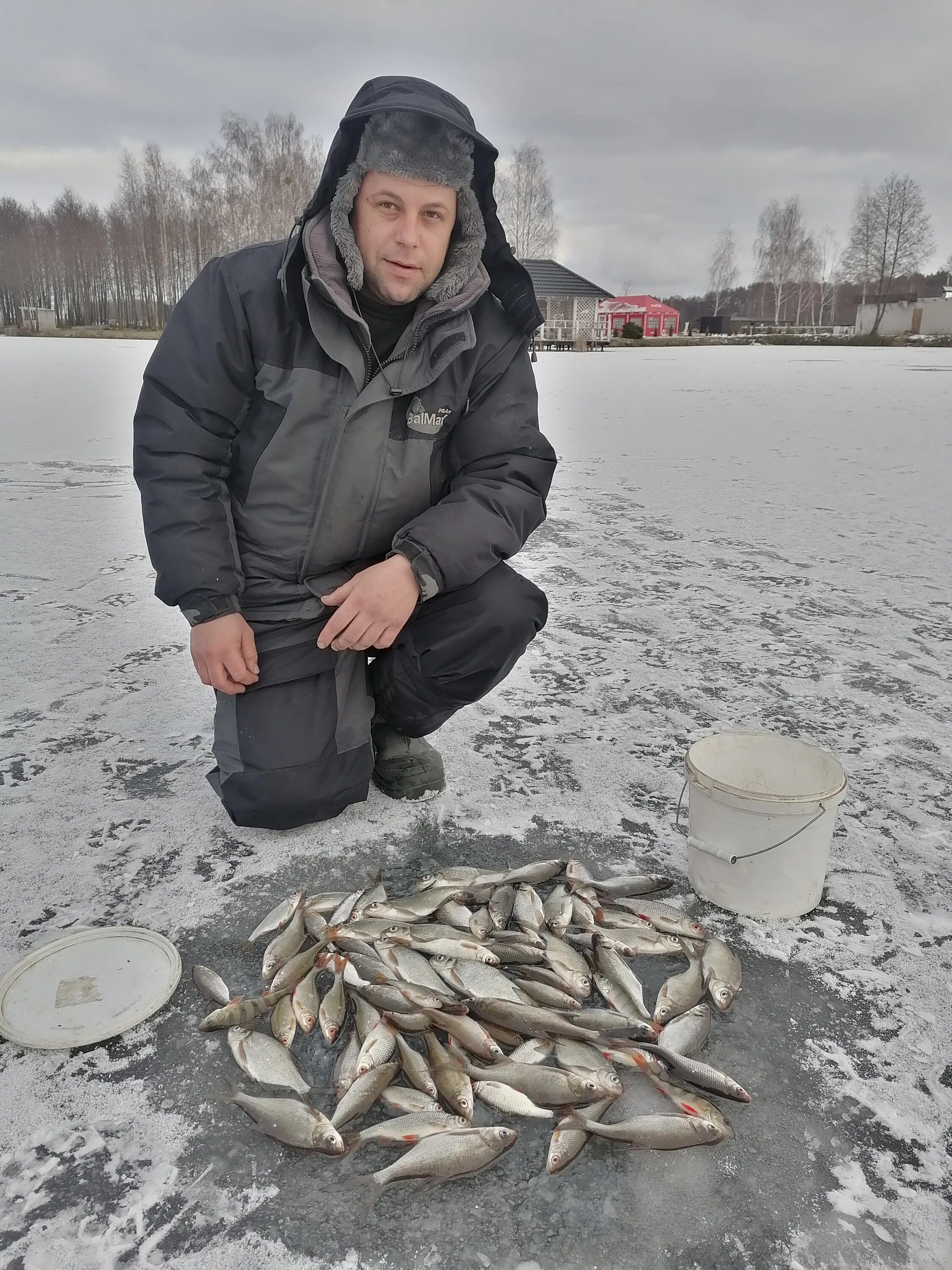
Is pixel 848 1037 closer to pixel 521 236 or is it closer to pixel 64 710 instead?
pixel 64 710

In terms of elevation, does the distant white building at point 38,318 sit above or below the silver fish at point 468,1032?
above

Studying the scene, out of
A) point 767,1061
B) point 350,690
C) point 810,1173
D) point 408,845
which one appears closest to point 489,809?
point 408,845

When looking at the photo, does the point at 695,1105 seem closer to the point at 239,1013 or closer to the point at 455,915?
the point at 455,915

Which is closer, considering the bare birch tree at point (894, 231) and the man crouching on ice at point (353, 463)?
the man crouching on ice at point (353, 463)

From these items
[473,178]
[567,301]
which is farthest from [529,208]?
[473,178]

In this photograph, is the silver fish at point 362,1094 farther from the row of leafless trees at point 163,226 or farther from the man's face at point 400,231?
the row of leafless trees at point 163,226

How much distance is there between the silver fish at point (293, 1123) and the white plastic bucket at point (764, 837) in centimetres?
99

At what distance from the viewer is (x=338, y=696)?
2.37 m

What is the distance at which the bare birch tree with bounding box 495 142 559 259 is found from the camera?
146 feet

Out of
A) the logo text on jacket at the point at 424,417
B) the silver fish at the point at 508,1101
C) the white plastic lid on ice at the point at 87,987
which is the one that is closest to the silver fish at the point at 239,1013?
the white plastic lid on ice at the point at 87,987

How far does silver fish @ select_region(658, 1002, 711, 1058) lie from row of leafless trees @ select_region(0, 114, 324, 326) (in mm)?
35783

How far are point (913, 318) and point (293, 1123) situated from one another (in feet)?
168

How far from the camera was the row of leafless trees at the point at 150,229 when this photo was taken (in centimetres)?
4006

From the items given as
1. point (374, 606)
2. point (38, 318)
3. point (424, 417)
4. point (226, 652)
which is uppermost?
point (38, 318)
